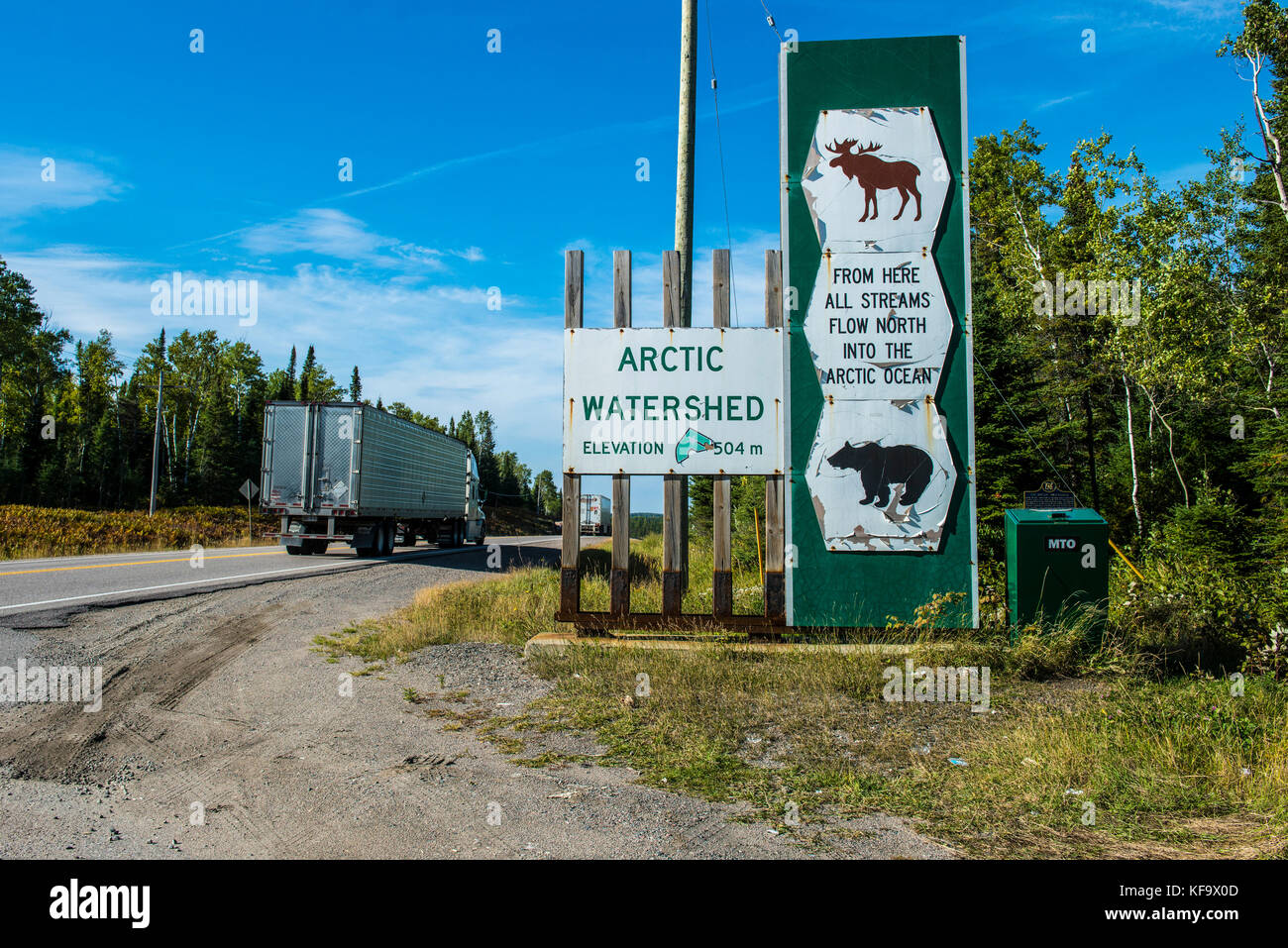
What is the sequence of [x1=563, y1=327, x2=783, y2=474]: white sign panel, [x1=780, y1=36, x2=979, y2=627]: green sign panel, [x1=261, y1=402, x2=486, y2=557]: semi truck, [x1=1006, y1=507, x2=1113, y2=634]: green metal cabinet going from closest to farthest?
[x1=1006, y1=507, x2=1113, y2=634]: green metal cabinet, [x1=780, y1=36, x2=979, y2=627]: green sign panel, [x1=563, y1=327, x2=783, y2=474]: white sign panel, [x1=261, y1=402, x2=486, y2=557]: semi truck

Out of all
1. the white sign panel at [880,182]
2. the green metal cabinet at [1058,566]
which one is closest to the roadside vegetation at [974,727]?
the green metal cabinet at [1058,566]

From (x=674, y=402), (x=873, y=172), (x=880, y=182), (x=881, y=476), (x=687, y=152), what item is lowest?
(x=881, y=476)

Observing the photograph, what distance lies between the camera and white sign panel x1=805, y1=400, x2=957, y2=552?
22.6 feet

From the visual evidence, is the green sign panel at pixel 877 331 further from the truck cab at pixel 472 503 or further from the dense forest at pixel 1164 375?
the truck cab at pixel 472 503

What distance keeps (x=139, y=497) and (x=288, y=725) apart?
240 ft

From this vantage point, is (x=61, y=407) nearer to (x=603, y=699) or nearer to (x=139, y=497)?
(x=139, y=497)

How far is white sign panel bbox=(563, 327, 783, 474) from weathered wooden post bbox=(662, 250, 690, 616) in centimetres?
18

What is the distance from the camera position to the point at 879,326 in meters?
7.00

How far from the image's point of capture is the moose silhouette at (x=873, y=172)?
23.3 feet

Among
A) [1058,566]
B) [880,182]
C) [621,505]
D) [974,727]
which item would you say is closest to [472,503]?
[621,505]

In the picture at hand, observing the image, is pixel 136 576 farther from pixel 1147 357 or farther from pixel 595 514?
pixel 595 514

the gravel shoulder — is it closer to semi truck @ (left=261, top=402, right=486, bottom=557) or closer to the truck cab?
semi truck @ (left=261, top=402, right=486, bottom=557)

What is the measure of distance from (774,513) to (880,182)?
3379 mm

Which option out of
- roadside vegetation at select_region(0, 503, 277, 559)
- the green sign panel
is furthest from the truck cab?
the green sign panel
